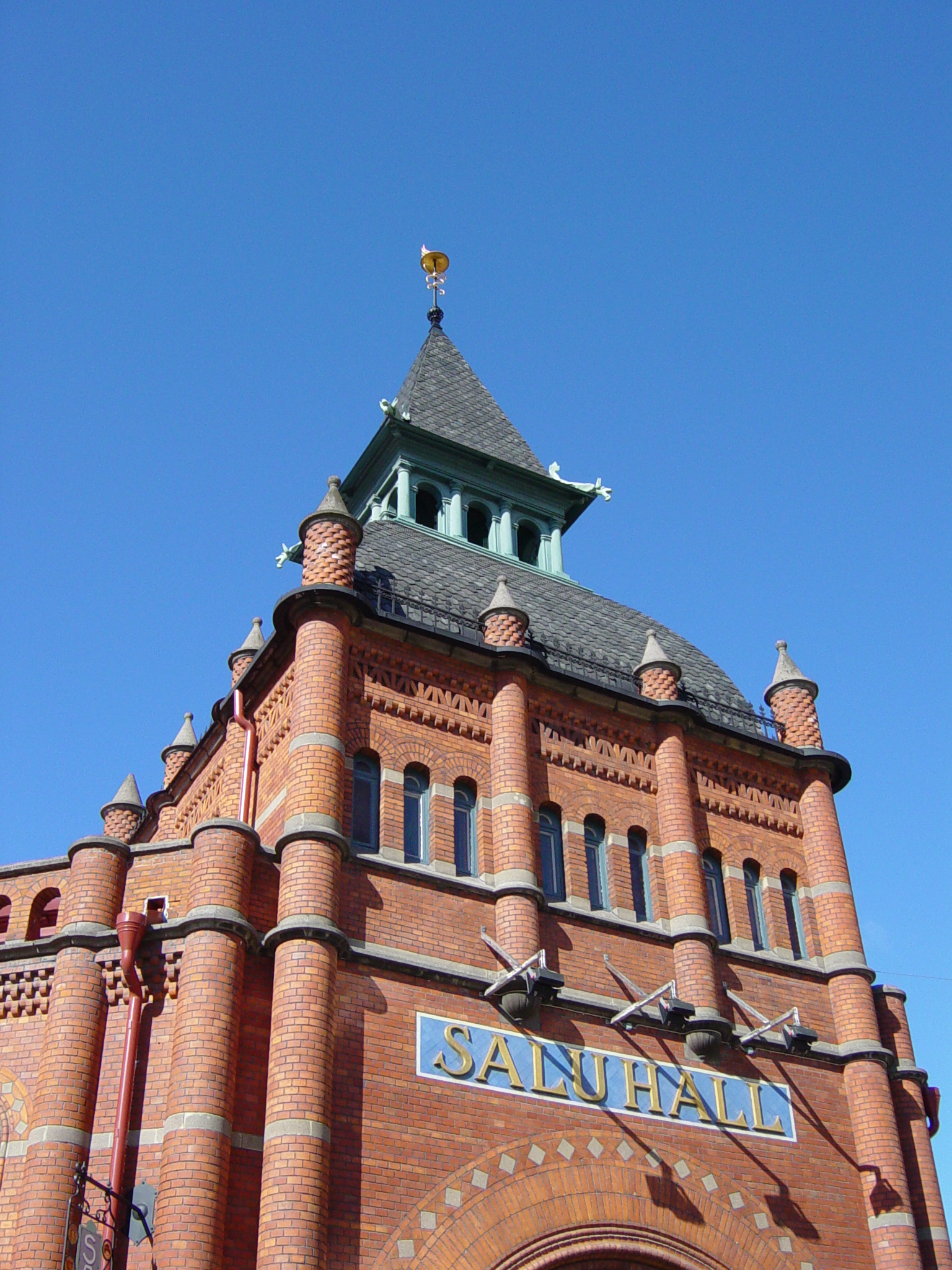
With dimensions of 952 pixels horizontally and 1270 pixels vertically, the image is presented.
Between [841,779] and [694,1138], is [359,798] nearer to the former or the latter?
[694,1138]

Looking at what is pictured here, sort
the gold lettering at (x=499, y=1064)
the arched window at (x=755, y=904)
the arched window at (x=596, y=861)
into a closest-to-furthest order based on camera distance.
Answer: the gold lettering at (x=499, y=1064)
the arched window at (x=596, y=861)
the arched window at (x=755, y=904)

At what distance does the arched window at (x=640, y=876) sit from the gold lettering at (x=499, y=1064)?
12.0 ft

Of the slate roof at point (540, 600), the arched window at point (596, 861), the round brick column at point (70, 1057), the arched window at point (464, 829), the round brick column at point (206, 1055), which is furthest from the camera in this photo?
the slate roof at point (540, 600)

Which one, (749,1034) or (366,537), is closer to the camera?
(749,1034)

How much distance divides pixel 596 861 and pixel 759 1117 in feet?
14.0

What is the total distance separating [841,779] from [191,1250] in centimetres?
1426

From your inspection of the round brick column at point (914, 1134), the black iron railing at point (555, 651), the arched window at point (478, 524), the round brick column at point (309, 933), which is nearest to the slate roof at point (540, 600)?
the black iron railing at point (555, 651)

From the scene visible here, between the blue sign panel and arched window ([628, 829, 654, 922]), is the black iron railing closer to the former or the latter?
arched window ([628, 829, 654, 922])

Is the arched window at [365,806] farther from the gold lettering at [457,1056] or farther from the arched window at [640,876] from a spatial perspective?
the arched window at [640,876]

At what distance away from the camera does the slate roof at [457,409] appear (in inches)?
1260

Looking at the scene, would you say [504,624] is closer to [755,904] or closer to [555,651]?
[555,651]

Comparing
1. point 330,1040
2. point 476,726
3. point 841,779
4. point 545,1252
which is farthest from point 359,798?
point 841,779

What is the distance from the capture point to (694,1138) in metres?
19.2

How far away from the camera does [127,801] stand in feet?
87.2
